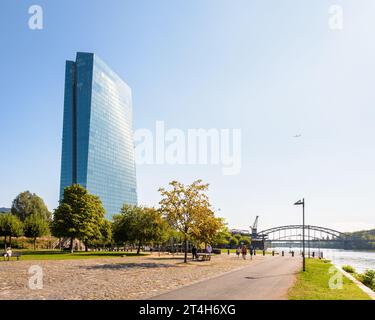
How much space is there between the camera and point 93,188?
158 meters

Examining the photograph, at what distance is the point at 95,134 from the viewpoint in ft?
524

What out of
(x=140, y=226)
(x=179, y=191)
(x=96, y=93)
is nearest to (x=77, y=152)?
(x=96, y=93)

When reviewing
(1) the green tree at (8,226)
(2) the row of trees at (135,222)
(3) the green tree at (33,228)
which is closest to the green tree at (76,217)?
(2) the row of trees at (135,222)

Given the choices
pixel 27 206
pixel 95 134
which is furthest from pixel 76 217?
pixel 95 134

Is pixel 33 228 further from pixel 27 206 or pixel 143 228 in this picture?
pixel 27 206

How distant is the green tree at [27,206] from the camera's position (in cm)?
10219

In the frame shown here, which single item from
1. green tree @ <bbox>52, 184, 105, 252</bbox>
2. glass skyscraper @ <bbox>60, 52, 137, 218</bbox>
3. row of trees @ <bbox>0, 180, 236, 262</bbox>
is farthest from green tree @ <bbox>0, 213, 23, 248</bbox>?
glass skyscraper @ <bbox>60, 52, 137, 218</bbox>

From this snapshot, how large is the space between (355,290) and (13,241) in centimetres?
7378

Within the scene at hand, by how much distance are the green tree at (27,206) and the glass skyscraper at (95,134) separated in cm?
4566

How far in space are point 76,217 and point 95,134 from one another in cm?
10287

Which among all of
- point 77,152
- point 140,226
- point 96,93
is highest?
point 96,93

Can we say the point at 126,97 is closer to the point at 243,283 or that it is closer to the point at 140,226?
the point at 140,226
